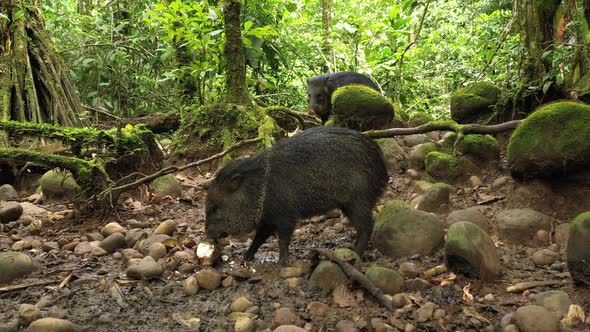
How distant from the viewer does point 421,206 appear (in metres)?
4.54

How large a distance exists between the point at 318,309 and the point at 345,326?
23 centimetres

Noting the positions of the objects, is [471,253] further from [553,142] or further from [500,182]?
[500,182]

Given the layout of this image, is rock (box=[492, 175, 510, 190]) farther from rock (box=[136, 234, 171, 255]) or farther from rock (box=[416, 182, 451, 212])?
rock (box=[136, 234, 171, 255])

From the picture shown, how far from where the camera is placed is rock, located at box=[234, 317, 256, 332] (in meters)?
2.78

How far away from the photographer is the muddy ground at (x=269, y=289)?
2908mm

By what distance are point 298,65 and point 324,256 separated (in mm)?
7752

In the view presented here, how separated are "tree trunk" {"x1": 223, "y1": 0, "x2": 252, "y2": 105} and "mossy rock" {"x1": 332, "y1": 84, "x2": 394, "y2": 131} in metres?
1.21

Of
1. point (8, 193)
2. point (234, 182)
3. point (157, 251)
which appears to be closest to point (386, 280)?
point (234, 182)

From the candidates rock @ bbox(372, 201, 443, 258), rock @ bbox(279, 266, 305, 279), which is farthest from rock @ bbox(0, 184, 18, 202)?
rock @ bbox(372, 201, 443, 258)

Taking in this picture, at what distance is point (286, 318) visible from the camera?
9.47ft

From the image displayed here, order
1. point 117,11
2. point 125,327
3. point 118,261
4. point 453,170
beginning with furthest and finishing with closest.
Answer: point 117,11, point 453,170, point 118,261, point 125,327

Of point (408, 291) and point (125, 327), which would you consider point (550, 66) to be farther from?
point (125, 327)

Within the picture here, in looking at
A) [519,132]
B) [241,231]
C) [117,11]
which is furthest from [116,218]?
[117,11]

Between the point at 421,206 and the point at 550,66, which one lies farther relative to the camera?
the point at 550,66
